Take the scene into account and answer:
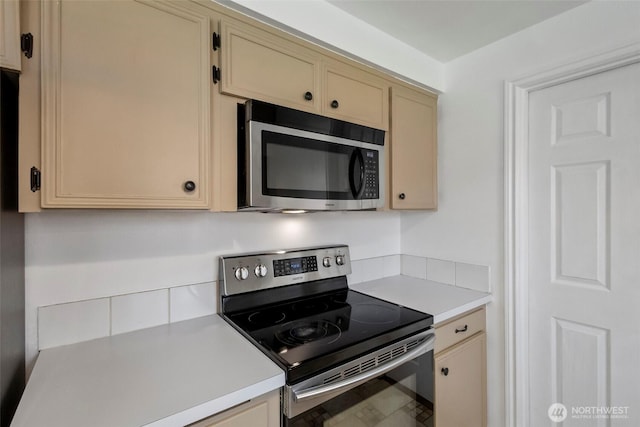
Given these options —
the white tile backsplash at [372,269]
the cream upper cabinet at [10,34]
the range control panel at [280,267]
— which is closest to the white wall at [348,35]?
the cream upper cabinet at [10,34]

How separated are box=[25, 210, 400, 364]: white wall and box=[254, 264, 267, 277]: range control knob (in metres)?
0.11

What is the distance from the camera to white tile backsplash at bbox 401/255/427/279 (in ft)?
6.66

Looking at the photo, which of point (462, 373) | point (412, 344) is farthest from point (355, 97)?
point (462, 373)

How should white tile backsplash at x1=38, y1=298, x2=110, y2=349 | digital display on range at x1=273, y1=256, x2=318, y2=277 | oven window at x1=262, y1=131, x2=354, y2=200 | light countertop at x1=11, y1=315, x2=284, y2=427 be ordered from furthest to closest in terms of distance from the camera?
digital display on range at x1=273, y1=256, x2=318, y2=277
oven window at x1=262, y1=131, x2=354, y2=200
white tile backsplash at x1=38, y1=298, x2=110, y2=349
light countertop at x1=11, y1=315, x2=284, y2=427

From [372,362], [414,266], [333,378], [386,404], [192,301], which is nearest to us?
[333,378]

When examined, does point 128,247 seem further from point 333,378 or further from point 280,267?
point 333,378

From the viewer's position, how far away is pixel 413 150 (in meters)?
1.76

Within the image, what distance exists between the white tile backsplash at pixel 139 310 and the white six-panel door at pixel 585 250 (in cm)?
180

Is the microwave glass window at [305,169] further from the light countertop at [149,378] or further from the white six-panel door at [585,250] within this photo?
the white six-panel door at [585,250]

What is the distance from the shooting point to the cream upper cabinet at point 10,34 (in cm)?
74

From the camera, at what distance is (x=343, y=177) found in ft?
4.52

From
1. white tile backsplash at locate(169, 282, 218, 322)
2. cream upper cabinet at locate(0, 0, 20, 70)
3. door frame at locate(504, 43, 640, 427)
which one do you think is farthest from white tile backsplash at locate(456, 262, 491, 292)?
cream upper cabinet at locate(0, 0, 20, 70)

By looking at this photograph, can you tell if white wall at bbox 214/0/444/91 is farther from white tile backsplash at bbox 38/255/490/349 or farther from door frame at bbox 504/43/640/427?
white tile backsplash at bbox 38/255/490/349

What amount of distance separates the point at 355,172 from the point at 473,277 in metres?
1.00
